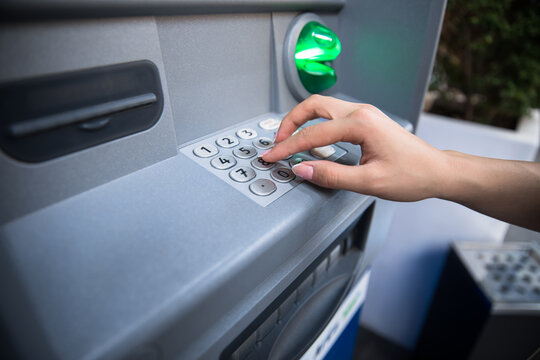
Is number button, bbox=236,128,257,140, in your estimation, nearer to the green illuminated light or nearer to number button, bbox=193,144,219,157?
number button, bbox=193,144,219,157

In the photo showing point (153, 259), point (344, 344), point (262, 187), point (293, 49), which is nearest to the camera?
point (153, 259)

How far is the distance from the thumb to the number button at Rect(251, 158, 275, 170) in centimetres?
5

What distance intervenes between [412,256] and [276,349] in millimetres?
1287

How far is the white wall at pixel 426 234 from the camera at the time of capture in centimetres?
140

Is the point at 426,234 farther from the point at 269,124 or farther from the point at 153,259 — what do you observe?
the point at 153,259

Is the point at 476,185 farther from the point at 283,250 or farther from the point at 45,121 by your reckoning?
the point at 45,121

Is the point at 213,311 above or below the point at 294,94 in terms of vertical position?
below

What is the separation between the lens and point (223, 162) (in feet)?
1.68

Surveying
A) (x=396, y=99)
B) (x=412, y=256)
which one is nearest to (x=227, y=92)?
(x=396, y=99)

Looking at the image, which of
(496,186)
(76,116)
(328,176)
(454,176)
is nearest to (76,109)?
Answer: (76,116)

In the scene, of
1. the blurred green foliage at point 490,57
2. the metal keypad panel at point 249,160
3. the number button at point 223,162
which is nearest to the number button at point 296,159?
the metal keypad panel at point 249,160

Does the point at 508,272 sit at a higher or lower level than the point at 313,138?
lower

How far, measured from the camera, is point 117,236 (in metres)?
0.37

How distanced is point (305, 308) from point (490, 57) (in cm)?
167
